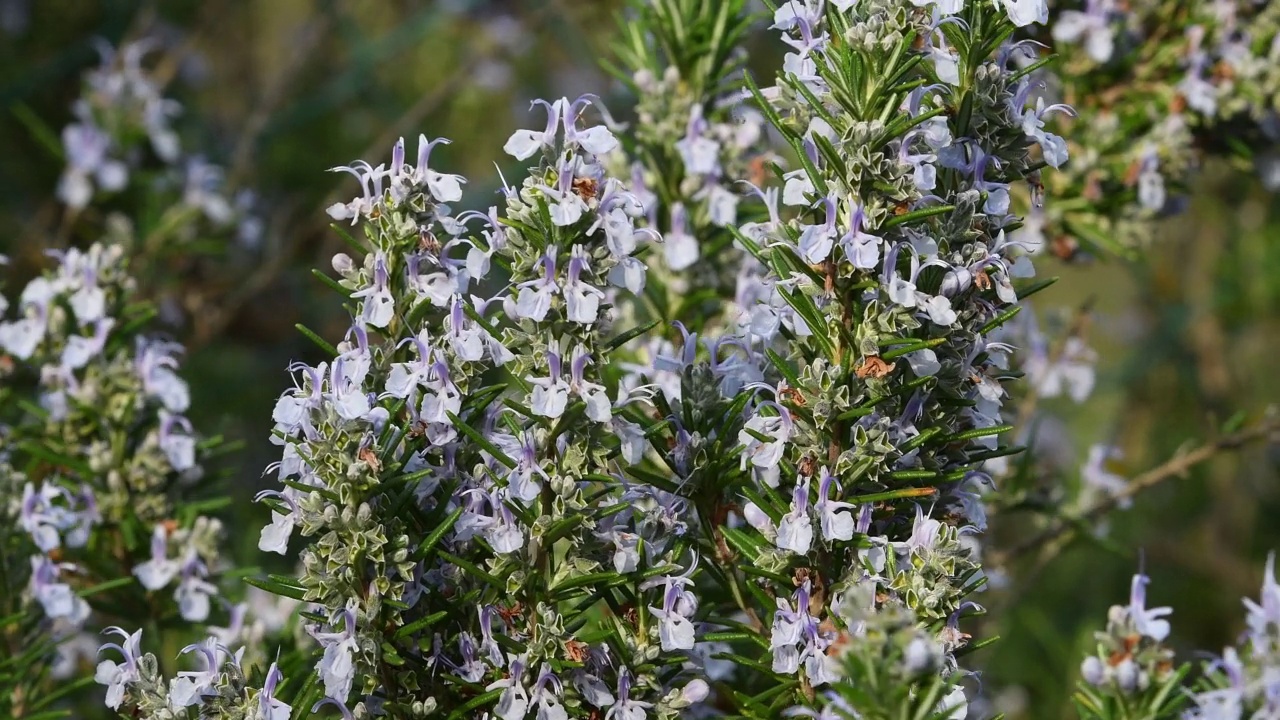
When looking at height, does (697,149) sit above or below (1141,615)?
above

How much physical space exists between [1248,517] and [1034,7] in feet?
9.40

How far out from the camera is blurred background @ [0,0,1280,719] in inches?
114

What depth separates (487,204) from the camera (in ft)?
11.8

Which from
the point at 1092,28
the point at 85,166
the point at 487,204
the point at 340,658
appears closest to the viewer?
the point at 340,658

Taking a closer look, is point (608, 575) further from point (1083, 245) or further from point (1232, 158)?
point (1232, 158)

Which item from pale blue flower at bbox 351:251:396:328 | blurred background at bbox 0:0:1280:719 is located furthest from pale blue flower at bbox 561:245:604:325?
blurred background at bbox 0:0:1280:719

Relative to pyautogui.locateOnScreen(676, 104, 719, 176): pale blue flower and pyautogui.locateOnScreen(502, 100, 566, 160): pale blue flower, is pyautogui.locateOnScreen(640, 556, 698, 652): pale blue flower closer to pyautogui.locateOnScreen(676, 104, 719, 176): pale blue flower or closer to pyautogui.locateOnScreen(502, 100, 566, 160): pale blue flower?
pyautogui.locateOnScreen(502, 100, 566, 160): pale blue flower

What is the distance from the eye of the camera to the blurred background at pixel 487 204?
9.52ft

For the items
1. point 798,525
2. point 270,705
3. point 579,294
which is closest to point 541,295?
point 579,294

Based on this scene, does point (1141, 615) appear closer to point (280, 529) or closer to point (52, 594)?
point (280, 529)

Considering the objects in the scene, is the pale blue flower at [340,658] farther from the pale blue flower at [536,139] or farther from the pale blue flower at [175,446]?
the pale blue flower at [175,446]

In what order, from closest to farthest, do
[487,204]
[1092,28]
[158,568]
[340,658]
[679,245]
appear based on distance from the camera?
1. [340,658]
2. [158,568]
3. [679,245]
4. [1092,28]
5. [487,204]

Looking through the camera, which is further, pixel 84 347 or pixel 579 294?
pixel 84 347

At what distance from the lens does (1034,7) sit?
111 centimetres
